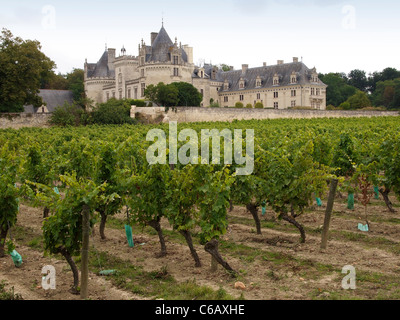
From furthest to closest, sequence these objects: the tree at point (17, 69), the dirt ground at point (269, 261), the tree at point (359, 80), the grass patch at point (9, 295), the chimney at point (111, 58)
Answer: the tree at point (359, 80)
the chimney at point (111, 58)
the tree at point (17, 69)
the dirt ground at point (269, 261)
the grass patch at point (9, 295)

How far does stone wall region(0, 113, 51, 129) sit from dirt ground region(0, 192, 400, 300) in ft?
106

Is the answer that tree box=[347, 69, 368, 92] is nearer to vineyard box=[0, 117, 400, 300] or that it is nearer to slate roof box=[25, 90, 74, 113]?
slate roof box=[25, 90, 74, 113]

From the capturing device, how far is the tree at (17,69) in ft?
131

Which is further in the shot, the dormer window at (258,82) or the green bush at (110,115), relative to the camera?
the dormer window at (258,82)

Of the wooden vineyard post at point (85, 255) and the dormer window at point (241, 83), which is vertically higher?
the dormer window at point (241, 83)

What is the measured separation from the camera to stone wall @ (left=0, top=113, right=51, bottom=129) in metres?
40.5

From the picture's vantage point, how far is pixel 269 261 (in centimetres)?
821

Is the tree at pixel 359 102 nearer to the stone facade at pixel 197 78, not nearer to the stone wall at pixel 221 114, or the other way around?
the stone facade at pixel 197 78

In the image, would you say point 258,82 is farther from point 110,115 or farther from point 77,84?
point 110,115

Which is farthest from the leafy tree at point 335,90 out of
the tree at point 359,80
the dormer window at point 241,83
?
the dormer window at point 241,83

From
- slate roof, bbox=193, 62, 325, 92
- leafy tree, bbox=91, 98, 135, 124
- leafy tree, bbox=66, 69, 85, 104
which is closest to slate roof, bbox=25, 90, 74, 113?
leafy tree, bbox=66, 69, 85, 104

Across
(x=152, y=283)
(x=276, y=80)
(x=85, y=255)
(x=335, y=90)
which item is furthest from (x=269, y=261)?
(x=335, y=90)

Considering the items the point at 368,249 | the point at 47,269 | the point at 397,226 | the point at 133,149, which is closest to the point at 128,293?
the point at 47,269

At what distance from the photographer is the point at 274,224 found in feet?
36.3
